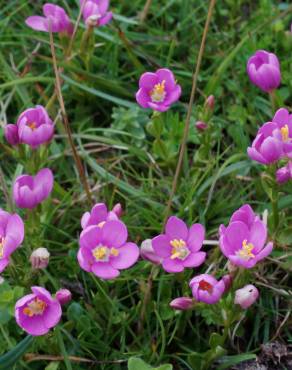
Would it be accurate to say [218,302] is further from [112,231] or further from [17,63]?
[17,63]

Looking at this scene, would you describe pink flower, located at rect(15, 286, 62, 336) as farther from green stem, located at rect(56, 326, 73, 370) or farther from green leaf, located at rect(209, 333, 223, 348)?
green leaf, located at rect(209, 333, 223, 348)

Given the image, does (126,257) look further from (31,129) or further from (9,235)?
(31,129)

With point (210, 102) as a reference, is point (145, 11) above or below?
above

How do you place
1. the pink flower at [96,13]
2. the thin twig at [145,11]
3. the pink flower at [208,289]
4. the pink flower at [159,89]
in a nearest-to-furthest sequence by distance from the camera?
the pink flower at [208,289] < the pink flower at [159,89] < the pink flower at [96,13] < the thin twig at [145,11]

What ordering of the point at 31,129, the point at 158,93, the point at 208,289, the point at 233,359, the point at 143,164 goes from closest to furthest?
the point at 208,289 < the point at 233,359 < the point at 31,129 < the point at 158,93 < the point at 143,164

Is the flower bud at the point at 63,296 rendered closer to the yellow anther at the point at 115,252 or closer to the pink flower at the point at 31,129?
the yellow anther at the point at 115,252

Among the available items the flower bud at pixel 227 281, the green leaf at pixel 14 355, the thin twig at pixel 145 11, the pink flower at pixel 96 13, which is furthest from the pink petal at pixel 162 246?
the thin twig at pixel 145 11

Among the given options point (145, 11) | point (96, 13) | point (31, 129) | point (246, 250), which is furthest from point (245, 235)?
point (145, 11)
